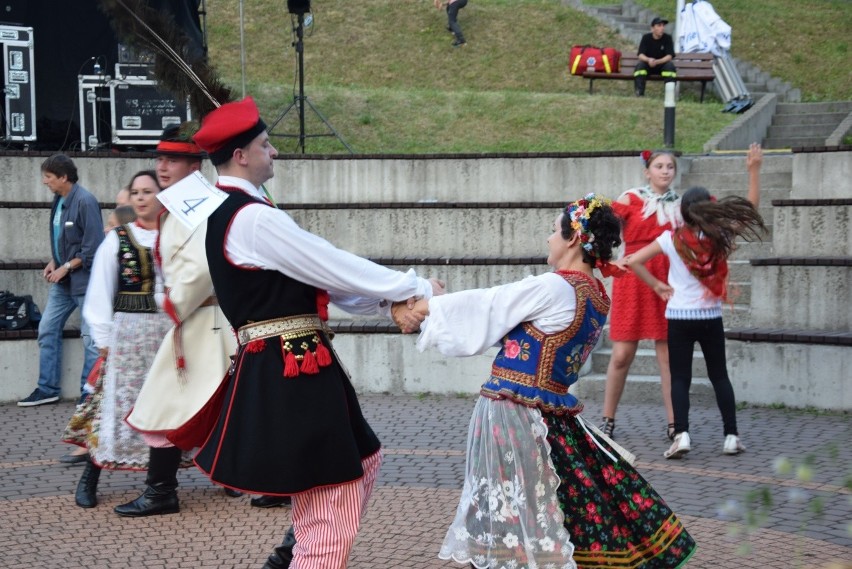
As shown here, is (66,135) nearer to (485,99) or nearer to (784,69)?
(485,99)

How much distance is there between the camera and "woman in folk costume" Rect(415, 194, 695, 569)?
447 centimetres

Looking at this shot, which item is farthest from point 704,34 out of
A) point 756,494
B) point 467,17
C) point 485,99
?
point 756,494

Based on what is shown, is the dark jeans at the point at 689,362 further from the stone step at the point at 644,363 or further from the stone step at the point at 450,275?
the stone step at the point at 450,275

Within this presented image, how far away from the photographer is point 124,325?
6.76m

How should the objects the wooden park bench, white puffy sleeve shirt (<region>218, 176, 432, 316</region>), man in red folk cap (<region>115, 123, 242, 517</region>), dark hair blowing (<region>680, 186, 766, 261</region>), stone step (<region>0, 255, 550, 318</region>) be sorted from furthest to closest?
the wooden park bench
stone step (<region>0, 255, 550, 318</region>)
dark hair blowing (<region>680, 186, 766, 261</region>)
man in red folk cap (<region>115, 123, 242, 517</region>)
white puffy sleeve shirt (<region>218, 176, 432, 316</region>)

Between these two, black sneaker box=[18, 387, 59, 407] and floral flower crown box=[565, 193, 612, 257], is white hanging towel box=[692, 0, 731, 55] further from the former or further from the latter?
floral flower crown box=[565, 193, 612, 257]

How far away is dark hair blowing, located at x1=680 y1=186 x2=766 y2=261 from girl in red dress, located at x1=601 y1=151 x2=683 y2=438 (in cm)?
75

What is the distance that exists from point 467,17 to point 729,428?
1871 centimetres

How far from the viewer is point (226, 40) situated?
23531 millimetres

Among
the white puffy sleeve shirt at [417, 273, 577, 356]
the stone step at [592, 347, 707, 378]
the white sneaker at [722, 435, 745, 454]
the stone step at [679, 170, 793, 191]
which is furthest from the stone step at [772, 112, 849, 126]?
the white puffy sleeve shirt at [417, 273, 577, 356]

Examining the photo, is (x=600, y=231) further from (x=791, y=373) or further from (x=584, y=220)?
(x=791, y=373)

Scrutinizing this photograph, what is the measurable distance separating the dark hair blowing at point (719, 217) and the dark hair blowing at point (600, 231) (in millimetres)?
2035

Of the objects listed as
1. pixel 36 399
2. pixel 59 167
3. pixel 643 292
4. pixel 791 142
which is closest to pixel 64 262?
pixel 59 167

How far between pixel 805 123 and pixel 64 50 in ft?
35.3
